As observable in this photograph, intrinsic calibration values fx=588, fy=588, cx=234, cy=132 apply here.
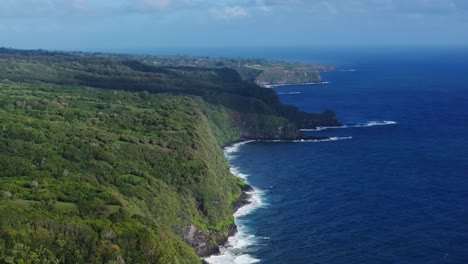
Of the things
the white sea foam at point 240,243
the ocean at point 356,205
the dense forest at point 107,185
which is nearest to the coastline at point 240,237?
the white sea foam at point 240,243

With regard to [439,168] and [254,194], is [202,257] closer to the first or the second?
[254,194]

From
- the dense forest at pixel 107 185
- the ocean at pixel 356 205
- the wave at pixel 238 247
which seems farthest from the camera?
the wave at pixel 238 247

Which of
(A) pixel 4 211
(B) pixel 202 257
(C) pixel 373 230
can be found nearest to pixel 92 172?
(B) pixel 202 257

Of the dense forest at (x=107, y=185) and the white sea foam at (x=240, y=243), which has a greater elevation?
the dense forest at (x=107, y=185)

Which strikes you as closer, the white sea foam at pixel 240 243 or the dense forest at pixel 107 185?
the dense forest at pixel 107 185

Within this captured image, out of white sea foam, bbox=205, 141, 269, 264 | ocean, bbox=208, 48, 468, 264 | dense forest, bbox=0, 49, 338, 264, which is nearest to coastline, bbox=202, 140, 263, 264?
white sea foam, bbox=205, 141, 269, 264

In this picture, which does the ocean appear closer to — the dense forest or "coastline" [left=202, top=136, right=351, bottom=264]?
"coastline" [left=202, top=136, right=351, bottom=264]

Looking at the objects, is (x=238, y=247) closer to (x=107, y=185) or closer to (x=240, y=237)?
(x=240, y=237)

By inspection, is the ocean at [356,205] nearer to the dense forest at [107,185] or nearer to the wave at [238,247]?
the wave at [238,247]

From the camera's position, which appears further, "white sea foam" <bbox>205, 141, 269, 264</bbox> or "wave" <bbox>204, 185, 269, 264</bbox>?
"white sea foam" <bbox>205, 141, 269, 264</bbox>

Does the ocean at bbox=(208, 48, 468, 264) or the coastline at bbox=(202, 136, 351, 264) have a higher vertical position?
the ocean at bbox=(208, 48, 468, 264)

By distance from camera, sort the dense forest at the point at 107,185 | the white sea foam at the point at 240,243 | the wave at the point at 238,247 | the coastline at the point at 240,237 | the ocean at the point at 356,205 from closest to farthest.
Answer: the dense forest at the point at 107,185, the ocean at the point at 356,205, the wave at the point at 238,247, the white sea foam at the point at 240,243, the coastline at the point at 240,237

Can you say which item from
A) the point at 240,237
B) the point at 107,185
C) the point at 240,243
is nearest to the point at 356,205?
the point at 240,237
